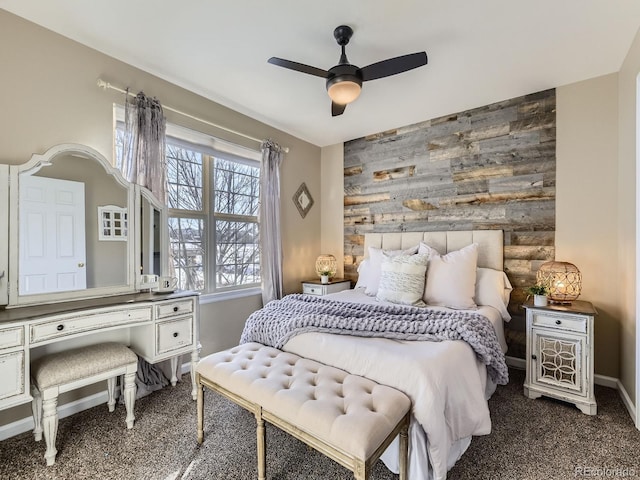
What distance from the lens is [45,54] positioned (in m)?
2.13

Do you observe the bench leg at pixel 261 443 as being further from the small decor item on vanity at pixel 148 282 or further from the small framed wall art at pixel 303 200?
the small framed wall art at pixel 303 200

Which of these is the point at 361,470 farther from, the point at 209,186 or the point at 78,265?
the point at 209,186

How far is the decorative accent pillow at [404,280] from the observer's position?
2.73 meters

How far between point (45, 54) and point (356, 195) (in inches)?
129

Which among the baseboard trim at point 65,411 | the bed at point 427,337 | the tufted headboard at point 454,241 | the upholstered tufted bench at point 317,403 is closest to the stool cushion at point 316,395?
the upholstered tufted bench at point 317,403

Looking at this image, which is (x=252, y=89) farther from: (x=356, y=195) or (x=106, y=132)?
(x=356, y=195)

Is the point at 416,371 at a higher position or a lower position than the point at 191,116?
lower

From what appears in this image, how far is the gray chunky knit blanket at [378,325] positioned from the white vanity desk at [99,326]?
1.79 ft

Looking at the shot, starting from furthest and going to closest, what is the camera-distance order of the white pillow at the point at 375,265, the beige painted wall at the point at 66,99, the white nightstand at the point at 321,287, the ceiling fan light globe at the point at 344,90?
the white nightstand at the point at 321,287, the white pillow at the point at 375,265, the ceiling fan light globe at the point at 344,90, the beige painted wall at the point at 66,99

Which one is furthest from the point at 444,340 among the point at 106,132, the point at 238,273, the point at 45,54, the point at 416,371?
the point at 45,54

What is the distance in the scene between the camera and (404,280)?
2.78 meters

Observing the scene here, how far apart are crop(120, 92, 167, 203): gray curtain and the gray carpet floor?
1.74m

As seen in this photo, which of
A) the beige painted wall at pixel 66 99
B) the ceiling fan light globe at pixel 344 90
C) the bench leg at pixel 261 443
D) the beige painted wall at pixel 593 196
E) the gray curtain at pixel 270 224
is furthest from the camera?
the gray curtain at pixel 270 224

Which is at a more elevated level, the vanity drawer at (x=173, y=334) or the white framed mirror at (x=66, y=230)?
the white framed mirror at (x=66, y=230)
